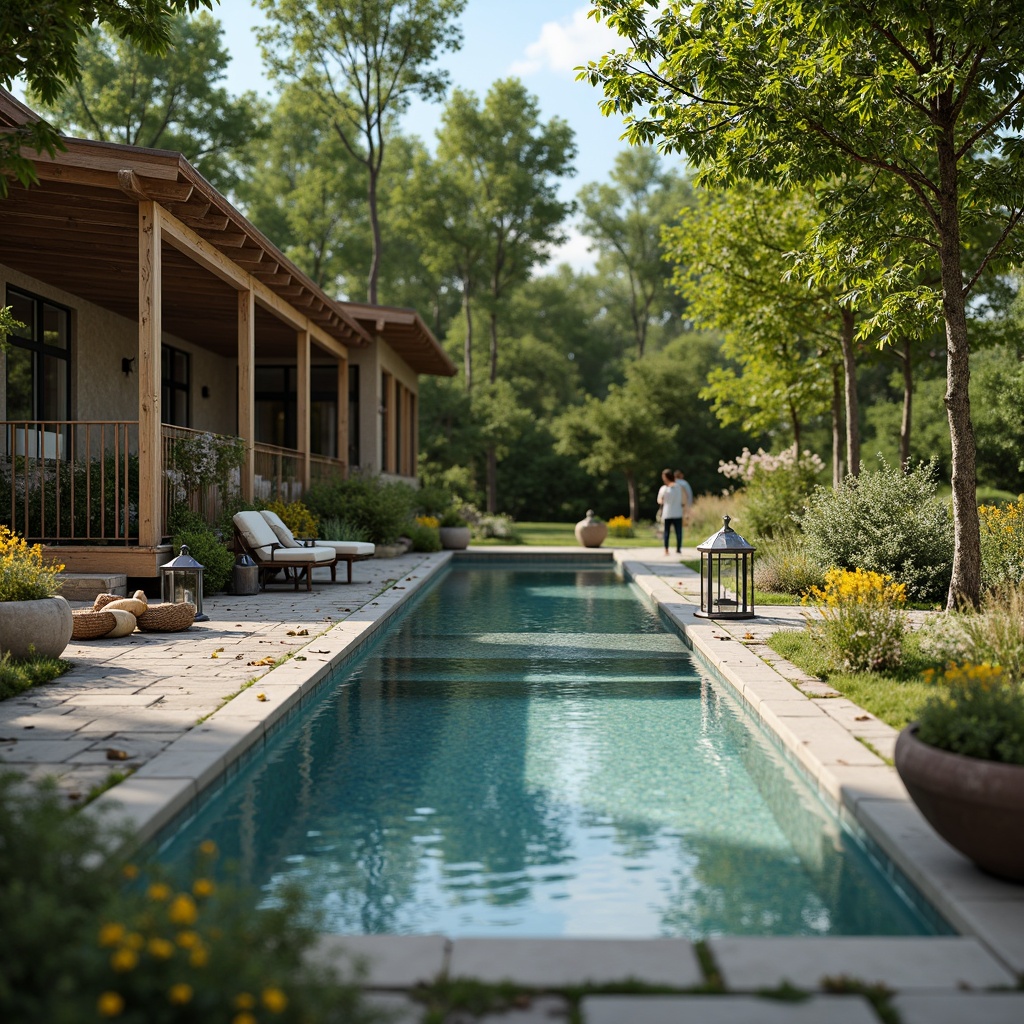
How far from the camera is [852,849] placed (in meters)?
4.18

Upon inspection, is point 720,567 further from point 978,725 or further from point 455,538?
point 455,538

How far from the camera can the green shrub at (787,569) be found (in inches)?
492

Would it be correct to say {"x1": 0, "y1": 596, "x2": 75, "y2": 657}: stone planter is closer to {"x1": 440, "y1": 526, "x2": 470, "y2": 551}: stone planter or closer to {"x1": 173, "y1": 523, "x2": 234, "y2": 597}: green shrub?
{"x1": 173, "y1": 523, "x2": 234, "y2": 597}: green shrub

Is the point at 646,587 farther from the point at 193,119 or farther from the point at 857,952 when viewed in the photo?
the point at 193,119

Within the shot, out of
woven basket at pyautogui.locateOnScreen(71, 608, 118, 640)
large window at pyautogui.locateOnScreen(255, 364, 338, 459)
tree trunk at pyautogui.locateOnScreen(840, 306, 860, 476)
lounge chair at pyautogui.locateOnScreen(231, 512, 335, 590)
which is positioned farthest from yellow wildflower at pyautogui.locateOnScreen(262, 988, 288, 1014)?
large window at pyautogui.locateOnScreen(255, 364, 338, 459)

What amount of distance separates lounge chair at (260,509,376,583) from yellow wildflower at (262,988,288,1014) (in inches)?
450

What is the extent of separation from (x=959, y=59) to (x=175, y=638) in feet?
27.6

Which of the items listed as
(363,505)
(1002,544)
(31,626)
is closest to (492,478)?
(363,505)

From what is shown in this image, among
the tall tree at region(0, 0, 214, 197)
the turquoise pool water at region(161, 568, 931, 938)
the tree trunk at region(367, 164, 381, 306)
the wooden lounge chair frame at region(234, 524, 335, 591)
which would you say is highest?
the tree trunk at region(367, 164, 381, 306)

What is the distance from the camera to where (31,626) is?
6914mm

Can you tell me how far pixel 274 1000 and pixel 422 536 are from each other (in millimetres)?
18494

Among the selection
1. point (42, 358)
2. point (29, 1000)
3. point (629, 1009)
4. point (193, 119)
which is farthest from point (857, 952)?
point (193, 119)

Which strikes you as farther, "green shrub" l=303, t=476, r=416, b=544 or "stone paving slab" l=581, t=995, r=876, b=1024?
"green shrub" l=303, t=476, r=416, b=544

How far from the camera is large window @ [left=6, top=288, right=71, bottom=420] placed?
1309 cm
